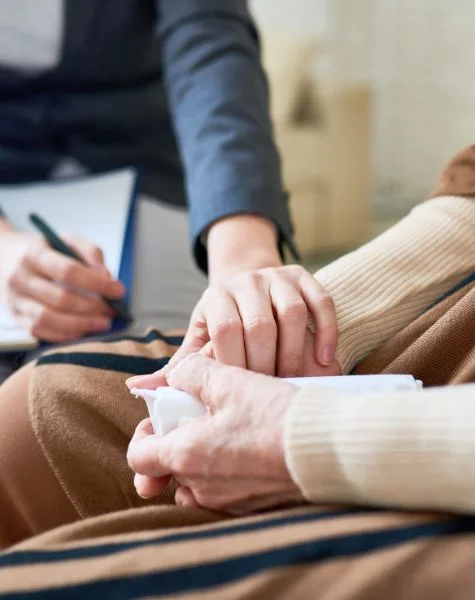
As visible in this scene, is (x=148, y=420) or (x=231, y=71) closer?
(x=148, y=420)

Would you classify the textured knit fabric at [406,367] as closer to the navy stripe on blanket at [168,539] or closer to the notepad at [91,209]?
the navy stripe on blanket at [168,539]

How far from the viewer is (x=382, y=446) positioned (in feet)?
1.22

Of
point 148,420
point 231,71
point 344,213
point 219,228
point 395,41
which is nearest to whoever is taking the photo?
point 148,420

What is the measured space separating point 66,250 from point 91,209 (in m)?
0.13

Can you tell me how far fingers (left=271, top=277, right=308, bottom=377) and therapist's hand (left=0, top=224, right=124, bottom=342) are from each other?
0.29 meters

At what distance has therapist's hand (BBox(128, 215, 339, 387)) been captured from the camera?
0.48 metres

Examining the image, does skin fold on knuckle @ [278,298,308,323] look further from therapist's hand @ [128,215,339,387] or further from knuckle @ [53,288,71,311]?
knuckle @ [53,288,71,311]

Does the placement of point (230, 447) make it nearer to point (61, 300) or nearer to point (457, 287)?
point (457, 287)

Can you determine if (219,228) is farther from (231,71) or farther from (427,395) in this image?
(427,395)

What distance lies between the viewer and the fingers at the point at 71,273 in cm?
73

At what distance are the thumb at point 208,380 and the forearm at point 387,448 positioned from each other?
0.13 ft

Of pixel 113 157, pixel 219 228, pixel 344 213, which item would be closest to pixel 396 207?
pixel 344 213

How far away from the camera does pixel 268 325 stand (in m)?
0.48

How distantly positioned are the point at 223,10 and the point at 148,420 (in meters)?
0.60
